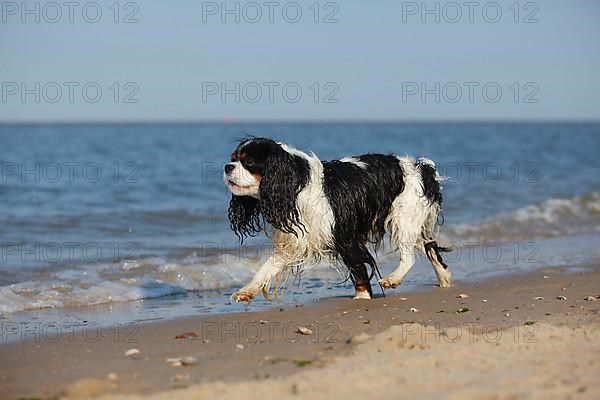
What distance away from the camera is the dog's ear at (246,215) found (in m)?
7.20

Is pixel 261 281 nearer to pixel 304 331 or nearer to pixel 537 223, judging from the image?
pixel 304 331

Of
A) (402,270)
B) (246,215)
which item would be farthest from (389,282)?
(246,215)

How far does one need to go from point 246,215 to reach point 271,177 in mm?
650

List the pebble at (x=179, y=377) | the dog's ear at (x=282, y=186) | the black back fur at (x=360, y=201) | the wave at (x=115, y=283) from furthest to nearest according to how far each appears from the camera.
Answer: the wave at (x=115, y=283)
the black back fur at (x=360, y=201)
the dog's ear at (x=282, y=186)
the pebble at (x=179, y=377)

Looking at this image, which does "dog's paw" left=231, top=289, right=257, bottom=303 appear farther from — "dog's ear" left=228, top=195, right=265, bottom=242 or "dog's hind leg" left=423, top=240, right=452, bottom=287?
"dog's hind leg" left=423, top=240, right=452, bottom=287

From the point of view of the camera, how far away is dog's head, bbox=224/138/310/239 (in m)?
6.73

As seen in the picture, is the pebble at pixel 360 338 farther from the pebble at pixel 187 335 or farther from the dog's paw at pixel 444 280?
the dog's paw at pixel 444 280

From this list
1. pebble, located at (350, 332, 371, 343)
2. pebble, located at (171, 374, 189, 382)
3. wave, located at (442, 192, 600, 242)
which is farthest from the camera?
wave, located at (442, 192, 600, 242)

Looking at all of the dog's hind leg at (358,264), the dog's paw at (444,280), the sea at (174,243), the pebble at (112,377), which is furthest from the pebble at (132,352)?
the dog's paw at (444,280)

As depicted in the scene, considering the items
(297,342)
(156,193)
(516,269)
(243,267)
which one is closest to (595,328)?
(297,342)

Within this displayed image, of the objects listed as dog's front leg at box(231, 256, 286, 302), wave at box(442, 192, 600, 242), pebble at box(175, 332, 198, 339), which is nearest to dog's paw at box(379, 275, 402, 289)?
dog's front leg at box(231, 256, 286, 302)

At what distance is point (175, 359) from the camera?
16.5 ft

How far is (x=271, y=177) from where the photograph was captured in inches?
265

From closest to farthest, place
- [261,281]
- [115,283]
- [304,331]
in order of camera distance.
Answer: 1. [304,331]
2. [261,281]
3. [115,283]
